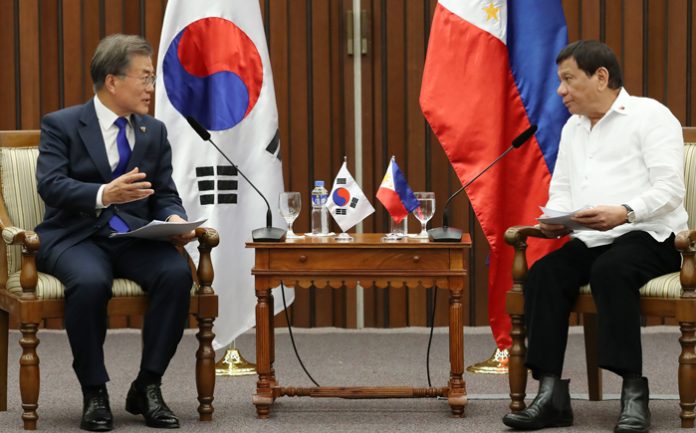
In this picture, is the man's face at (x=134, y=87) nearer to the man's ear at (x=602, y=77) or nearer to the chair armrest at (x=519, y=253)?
the chair armrest at (x=519, y=253)

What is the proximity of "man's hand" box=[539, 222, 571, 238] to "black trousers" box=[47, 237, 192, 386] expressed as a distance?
1125 millimetres

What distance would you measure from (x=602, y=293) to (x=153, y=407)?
1.39 metres

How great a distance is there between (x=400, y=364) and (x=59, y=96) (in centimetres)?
218

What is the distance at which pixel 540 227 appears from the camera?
362 centimetres

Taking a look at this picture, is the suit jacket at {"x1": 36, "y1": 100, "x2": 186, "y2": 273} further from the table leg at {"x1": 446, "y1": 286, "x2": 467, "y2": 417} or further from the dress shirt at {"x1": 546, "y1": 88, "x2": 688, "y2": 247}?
the dress shirt at {"x1": 546, "y1": 88, "x2": 688, "y2": 247}

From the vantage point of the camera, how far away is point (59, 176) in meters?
3.56

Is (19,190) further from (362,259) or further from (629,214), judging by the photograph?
(629,214)

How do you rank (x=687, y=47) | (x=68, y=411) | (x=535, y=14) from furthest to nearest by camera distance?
(x=687, y=47), (x=535, y=14), (x=68, y=411)

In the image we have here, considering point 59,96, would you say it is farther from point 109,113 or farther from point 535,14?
point 535,14

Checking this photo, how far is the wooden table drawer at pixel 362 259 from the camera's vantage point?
360cm

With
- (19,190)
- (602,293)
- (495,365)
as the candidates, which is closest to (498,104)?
(495,365)

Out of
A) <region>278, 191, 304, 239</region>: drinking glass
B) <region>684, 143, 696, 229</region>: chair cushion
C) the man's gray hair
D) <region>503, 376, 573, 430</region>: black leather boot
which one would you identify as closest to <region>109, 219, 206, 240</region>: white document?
<region>278, 191, 304, 239</region>: drinking glass

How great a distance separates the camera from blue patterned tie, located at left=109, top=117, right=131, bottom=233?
12.0 feet

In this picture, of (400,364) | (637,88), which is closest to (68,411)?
(400,364)
